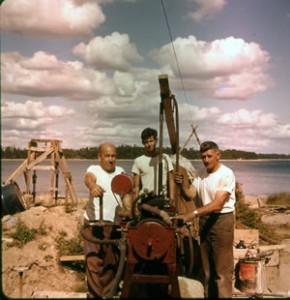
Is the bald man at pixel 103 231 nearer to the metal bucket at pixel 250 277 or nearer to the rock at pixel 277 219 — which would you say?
the metal bucket at pixel 250 277

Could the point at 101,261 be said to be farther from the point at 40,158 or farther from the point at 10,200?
the point at 40,158

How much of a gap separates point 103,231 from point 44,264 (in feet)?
10.5

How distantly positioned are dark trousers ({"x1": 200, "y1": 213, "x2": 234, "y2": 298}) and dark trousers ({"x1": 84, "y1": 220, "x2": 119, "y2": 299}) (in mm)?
938

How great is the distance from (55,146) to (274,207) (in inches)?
395

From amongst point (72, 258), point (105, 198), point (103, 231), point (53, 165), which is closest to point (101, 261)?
point (103, 231)

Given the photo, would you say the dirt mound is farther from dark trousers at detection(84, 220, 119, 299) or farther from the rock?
the rock

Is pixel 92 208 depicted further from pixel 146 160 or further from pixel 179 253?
pixel 179 253

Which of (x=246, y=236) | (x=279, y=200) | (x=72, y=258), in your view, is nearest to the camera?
(x=72, y=258)

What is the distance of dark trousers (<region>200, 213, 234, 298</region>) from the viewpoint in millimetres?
4160

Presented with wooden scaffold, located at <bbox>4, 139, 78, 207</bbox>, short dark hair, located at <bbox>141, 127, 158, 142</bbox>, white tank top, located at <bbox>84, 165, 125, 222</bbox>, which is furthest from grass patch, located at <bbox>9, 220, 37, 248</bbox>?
short dark hair, located at <bbox>141, 127, 158, 142</bbox>

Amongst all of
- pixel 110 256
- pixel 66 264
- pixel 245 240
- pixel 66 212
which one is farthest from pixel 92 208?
pixel 66 212

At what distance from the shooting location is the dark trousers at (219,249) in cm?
416

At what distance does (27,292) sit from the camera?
6.22 meters

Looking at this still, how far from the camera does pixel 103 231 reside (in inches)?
168
